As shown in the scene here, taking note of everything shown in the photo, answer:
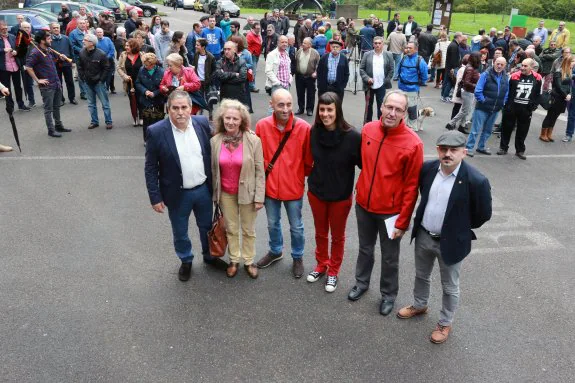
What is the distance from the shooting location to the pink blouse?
13.4 ft

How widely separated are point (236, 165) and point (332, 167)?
2.83 ft

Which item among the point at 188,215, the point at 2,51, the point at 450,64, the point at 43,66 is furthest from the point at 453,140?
the point at 450,64

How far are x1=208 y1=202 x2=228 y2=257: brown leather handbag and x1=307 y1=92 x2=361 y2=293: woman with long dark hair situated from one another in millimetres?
898

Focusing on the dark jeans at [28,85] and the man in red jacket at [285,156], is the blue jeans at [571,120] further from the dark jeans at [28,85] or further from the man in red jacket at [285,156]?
the dark jeans at [28,85]

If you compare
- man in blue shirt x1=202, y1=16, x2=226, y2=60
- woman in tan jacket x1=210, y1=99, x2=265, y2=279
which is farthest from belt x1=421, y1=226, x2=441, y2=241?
man in blue shirt x1=202, y1=16, x2=226, y2=60

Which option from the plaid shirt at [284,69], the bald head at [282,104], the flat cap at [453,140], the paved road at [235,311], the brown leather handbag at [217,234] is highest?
the bald head at [282,104]

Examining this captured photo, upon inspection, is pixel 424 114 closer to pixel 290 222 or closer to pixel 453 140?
pixel 290 222

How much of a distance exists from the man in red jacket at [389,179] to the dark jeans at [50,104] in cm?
691

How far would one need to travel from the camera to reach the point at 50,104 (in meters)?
8.50

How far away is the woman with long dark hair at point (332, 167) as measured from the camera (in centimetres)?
379

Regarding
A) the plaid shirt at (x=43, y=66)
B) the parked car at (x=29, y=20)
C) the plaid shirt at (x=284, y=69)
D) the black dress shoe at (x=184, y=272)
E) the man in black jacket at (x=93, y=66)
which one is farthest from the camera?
the parked car at (x=29, y=20)

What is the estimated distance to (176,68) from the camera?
7297 millimetres

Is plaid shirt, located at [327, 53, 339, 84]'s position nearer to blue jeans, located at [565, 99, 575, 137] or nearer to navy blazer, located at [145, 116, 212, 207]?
blue jeans, located at [565, 99, 575, 137]

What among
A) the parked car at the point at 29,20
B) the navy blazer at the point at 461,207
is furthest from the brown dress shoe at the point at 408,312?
the parked car at the point at 29,20
